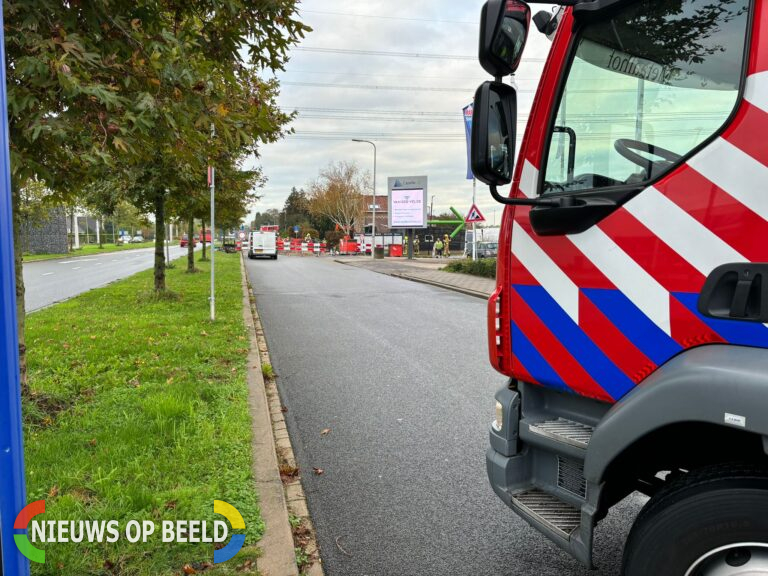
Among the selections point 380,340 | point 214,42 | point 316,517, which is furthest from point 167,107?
point 380,340

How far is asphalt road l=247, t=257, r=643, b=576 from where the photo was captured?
2963mm

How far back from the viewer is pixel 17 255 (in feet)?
18.3

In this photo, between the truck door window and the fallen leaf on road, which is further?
the fallen leaf on road

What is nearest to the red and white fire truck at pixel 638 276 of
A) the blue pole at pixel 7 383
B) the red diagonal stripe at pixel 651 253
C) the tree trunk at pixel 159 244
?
the red diagonal stripe at pixel 651 253

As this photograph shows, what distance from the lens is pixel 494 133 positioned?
2086mm

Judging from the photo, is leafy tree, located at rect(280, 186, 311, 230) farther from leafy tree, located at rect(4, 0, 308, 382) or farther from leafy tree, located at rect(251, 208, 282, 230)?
leafy tree, located at rect(4, 0, 308, 382)

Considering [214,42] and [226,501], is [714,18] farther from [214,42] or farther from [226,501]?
[214,42]

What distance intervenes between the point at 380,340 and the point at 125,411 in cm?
502

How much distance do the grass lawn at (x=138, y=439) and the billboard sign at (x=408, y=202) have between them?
104 feet

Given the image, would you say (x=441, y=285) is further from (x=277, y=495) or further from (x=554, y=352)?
(x=554, y=352)

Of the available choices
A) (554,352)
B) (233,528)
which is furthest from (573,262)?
(233,528)

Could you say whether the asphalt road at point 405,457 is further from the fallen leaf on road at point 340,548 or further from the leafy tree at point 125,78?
the leafy tree at point 125,78

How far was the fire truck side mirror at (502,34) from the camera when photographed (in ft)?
6.58

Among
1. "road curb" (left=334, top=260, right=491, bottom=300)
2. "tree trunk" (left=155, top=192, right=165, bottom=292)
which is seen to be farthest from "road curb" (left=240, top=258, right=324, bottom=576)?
"tree trunk" (left=155, top=192, right=165, bottom=292)
